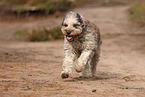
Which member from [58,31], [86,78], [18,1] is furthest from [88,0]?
[86,78]

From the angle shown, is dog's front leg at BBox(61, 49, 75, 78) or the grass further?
the grass

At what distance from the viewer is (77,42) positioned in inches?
254

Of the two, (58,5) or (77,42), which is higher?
(58,5)

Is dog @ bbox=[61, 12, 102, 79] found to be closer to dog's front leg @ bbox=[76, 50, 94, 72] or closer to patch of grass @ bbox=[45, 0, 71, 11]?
dog's front leg @ bbox=[76, 50, 94, 72]

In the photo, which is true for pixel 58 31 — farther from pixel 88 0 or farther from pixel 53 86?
pixel 88 0

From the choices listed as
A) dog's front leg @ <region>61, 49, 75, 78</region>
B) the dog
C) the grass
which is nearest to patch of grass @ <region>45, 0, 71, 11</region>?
the grass

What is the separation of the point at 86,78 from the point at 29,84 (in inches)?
71.2

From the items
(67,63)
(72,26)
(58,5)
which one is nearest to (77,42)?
(72,26)

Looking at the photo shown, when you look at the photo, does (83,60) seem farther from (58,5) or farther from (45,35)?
(58,5)

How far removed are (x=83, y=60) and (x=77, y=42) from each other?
51 cm

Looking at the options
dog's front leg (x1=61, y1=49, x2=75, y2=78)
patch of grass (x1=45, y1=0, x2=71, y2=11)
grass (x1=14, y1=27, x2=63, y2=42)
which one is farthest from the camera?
patch of grass (x1=45, y1=0, x2=71, y2=11)

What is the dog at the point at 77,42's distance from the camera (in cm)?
611

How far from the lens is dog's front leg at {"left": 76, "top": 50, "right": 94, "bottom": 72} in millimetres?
6066

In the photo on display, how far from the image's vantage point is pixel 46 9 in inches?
1008
